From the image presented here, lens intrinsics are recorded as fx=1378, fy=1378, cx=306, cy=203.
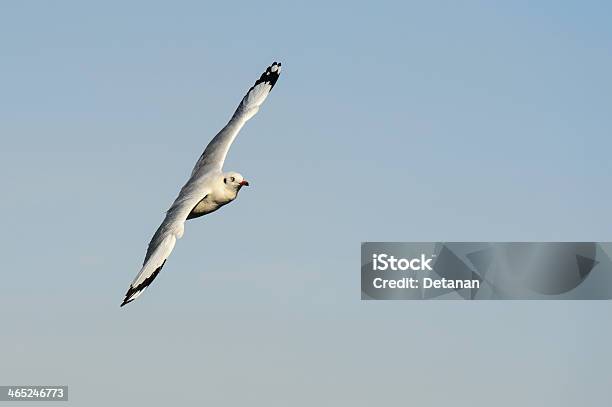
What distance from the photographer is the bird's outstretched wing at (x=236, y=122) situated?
4234 cm

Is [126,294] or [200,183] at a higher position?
[200,183]

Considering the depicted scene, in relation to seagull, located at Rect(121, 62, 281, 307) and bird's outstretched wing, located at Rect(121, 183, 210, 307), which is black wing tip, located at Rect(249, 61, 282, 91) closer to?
seagull, located at Rect(121, 62, 281, 307)

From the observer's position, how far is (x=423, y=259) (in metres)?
50.2

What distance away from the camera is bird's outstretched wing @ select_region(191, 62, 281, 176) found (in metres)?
42.3

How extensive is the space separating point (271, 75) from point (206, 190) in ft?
30.4

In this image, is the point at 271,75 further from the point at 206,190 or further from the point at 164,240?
the point at 164,240

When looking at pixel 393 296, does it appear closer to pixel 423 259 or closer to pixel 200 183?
pixel 423 259

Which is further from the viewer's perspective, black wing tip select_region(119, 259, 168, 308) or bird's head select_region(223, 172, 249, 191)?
bird's head select_region(223, 172, 249, 191)

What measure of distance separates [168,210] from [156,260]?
2.85m

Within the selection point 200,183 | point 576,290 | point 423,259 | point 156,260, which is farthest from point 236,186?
point 576,290

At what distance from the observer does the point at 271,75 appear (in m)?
47.7

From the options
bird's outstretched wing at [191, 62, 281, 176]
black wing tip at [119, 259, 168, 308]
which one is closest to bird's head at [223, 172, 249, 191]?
bird's outstretched wing at [191, 62, 281, 176]

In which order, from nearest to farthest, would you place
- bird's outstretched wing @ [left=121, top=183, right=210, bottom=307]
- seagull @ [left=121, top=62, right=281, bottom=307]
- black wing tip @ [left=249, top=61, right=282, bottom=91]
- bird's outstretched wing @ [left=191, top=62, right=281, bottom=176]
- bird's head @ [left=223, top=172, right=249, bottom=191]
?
bird's outstretched wing @ [left=121, top=183, right=210, bottom=307]
seagull @ [left=121, top=62, right=281, bottom=307]
bird's head @ [left=223, top=172, right=249, bottom=191]
bird's outstretched wing @ [left=191, top=62, right=281, bottom=176]
black wing tip @ [left=249, top=61, right=282, bottom=91]

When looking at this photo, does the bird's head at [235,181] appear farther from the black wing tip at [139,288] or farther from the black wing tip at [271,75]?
the black wing tip at [271,75]
